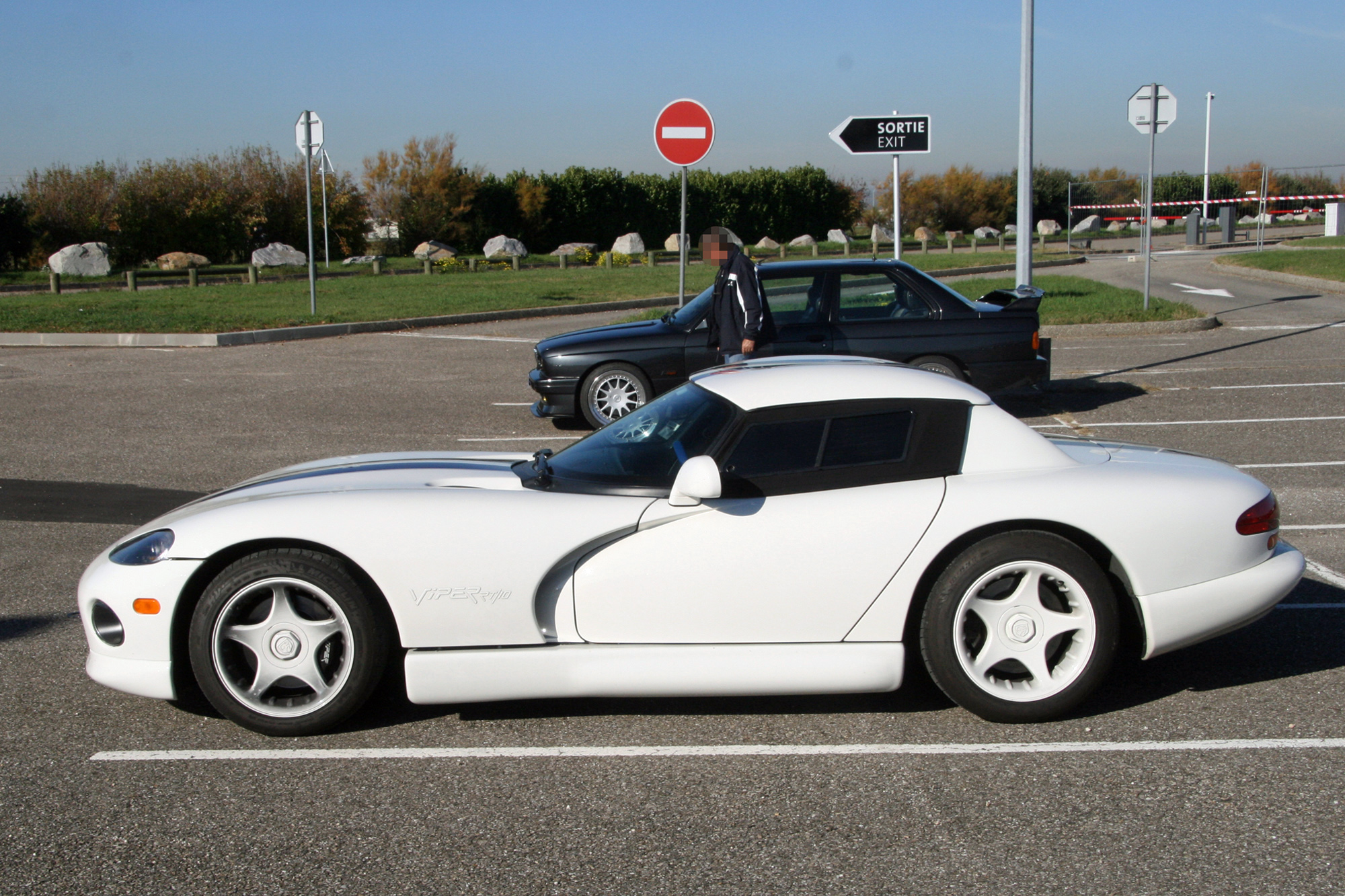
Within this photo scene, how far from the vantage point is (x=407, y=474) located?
4.33m

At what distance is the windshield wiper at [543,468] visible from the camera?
414 centimetres

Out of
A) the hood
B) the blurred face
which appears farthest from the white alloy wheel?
the hood

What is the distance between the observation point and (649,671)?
12.6 feet

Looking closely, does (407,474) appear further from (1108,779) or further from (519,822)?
(1108,779)

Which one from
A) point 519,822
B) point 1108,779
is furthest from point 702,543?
point 1108,779

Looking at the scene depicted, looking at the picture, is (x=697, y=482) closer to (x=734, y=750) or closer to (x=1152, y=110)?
(x=734, y=750)

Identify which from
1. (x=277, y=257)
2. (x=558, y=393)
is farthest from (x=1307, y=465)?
(x=277, y=257)

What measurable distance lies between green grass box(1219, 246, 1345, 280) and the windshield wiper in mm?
25386

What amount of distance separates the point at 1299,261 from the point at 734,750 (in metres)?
31.1

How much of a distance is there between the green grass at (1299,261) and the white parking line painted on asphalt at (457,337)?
18.2 m

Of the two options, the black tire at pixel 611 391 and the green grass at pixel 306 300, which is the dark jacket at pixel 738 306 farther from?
the green grass at pixel 306 300

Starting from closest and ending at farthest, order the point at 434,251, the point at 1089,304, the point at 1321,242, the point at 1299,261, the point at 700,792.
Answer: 1. the point at 700,792
2. the point at 1089,304
3. the point at 1299,261
4. the point at 1321,242
5. the point at 434,251

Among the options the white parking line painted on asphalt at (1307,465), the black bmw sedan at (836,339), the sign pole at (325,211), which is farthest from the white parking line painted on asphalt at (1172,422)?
the sign pole at (325,211)

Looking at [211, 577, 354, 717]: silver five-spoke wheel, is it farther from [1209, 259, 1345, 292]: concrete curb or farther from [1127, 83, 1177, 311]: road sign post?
[1209, 259, 1345, 292]: concrete curb
